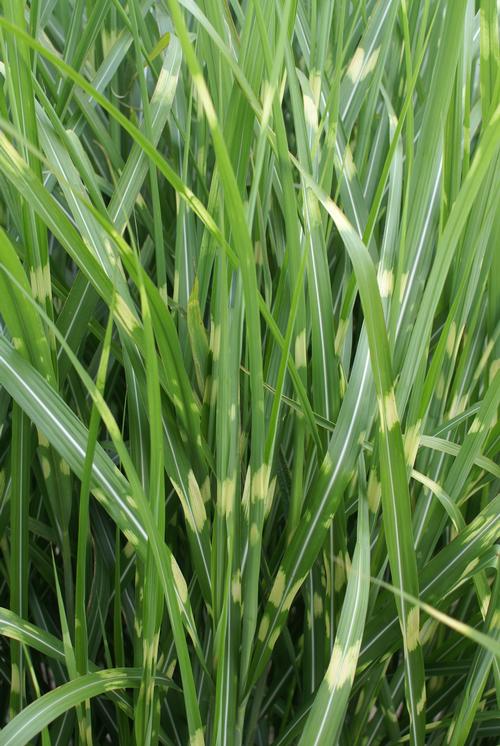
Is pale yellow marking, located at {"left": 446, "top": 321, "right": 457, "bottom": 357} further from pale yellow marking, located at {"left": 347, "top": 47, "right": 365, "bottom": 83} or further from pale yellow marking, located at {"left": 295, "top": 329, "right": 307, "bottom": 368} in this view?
pale yellow marking, located at {"left": 347, "top": 47, "right": 365, "bottom": 83}

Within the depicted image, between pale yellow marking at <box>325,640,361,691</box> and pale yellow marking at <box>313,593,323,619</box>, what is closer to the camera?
pale yellow marking at <box>325,640,361,691</box>

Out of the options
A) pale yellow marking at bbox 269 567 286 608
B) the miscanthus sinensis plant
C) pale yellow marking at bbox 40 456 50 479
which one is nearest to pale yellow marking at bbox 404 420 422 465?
the miscanthus sinensis plant

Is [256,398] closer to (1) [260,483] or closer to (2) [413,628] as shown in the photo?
(1) [260,483]

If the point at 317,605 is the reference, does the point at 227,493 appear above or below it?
above

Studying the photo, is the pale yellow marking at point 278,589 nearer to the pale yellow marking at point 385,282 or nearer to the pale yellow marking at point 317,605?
the pale yellow marking at point 317,605

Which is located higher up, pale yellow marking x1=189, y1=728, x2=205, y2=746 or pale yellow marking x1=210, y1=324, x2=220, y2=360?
pale yellow marking x1=210, y1=324, x2=220, y2=360

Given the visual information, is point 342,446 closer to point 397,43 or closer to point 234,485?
point 234,485

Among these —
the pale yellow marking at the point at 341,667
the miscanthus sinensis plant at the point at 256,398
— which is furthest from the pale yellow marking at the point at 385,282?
the pale yellow marking at the point at 341,667

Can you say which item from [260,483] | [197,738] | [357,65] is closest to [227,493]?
[260,483]
